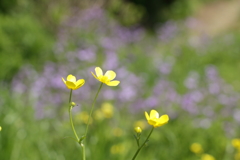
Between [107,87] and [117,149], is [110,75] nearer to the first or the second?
[117,149]

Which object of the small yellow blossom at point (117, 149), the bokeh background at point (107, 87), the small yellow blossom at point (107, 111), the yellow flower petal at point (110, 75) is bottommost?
the bokeh background at point (107, 87)

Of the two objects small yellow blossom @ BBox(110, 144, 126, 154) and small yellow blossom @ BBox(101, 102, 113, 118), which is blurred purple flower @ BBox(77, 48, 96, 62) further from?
small yellow blossom @ BBox(110, 144, 126, 154)

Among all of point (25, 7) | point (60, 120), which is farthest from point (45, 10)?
point (60, 120)

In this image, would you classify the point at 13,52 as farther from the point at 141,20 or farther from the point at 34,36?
the point at 141,20

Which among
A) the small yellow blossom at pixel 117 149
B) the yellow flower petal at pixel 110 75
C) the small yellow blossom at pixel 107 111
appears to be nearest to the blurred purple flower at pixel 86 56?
the small yellow blossom at pixel 107 111

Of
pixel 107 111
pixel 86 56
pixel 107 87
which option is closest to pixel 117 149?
pixel 107 111

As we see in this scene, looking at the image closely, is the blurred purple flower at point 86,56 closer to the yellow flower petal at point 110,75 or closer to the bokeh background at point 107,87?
the bokeh background at point 107,87

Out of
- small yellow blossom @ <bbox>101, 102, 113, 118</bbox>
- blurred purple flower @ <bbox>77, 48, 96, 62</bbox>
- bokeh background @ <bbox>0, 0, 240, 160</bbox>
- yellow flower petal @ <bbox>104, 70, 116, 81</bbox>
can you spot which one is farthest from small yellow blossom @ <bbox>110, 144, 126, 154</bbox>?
blurred purple flower @ <bbox>77, 48, 96, 62</bbox>

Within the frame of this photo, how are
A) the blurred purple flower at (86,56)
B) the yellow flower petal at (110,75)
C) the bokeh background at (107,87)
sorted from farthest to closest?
the blurred purple flower at (86,56) → the bokeh background at (107,87) → the yellow flower petal at (110,75)
